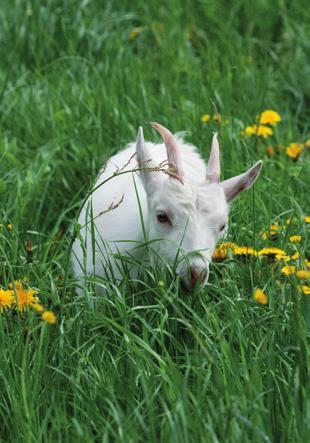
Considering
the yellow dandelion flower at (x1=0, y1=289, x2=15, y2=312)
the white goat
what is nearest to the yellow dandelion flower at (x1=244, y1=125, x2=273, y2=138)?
the white goat

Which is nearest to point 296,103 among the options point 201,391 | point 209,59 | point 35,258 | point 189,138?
point 209,59

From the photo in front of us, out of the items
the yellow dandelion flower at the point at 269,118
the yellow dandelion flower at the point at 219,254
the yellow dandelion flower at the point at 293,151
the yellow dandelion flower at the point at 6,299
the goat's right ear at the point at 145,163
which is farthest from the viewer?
the yellow dandelion flower at the point at 269,118

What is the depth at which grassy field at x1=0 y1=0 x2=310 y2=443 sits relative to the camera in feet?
10.6

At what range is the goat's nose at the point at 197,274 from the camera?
3584 millimetres

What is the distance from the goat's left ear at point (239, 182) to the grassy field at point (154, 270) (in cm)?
30

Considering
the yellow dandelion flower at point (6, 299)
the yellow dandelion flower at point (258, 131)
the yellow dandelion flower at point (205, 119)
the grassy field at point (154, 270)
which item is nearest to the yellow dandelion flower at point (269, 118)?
the yellow dandelion flower at point (258, 131)

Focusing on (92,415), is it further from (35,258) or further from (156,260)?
(35,258)

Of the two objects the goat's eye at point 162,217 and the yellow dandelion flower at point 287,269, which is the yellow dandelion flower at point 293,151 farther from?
the goat's eye at point 162,217

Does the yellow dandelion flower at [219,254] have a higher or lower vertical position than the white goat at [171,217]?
lower

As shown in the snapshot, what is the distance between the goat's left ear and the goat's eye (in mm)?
298

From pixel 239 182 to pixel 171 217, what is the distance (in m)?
0.38

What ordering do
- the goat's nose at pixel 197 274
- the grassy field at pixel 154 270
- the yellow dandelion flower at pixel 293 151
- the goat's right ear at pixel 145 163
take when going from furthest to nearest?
the yellow dandelion flower at pixel 293 151 → the goat's right ear at pixel 145 163 → the goat's nose at pixel 197 274 → the grassy field at pixel 154 270

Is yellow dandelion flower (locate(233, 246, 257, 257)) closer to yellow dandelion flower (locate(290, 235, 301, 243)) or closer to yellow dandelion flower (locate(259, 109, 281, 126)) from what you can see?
yellow dandelion flower (locate(290, 235, 301, 243))

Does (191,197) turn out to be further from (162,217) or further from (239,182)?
(239,182)
